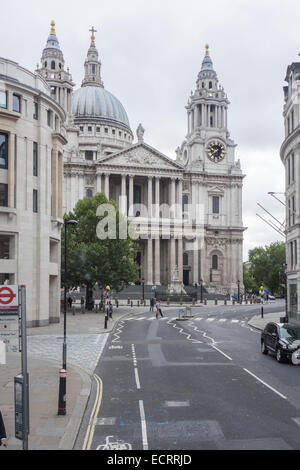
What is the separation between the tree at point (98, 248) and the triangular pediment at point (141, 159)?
3600cm

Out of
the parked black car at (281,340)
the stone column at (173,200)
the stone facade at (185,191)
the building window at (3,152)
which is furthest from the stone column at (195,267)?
the parked black car at (281,340)

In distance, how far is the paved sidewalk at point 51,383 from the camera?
38.4 ft

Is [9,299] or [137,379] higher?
[9,299]

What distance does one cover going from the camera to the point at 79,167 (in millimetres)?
93312

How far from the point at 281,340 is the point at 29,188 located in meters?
21.9

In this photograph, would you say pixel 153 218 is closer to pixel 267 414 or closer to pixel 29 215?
pixel 29 215

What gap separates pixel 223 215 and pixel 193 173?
34.5 ft

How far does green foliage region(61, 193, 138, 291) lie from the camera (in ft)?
175

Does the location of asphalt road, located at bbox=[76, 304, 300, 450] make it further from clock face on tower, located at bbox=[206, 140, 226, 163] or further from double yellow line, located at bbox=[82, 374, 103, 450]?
clock face on tower, located at bbox=[206, 140, 226, 163]

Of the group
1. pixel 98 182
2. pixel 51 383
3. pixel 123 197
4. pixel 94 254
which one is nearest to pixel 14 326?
pixel 51 383

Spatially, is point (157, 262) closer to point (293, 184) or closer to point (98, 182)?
point (98, 182)

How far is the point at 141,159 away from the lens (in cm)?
9494

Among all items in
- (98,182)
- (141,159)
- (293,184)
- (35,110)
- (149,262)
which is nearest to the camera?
(35,110)
